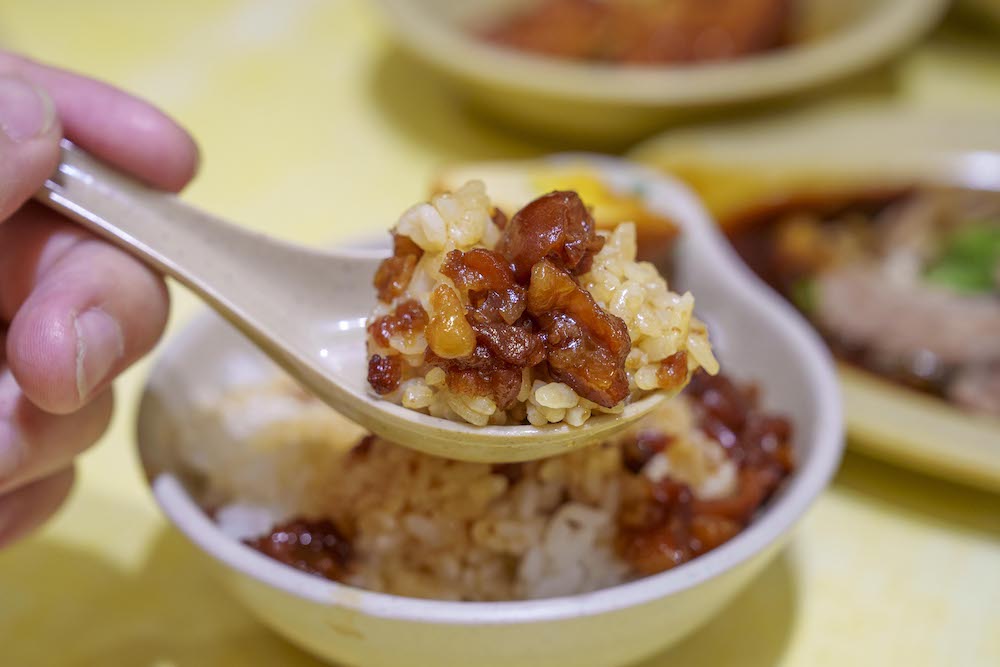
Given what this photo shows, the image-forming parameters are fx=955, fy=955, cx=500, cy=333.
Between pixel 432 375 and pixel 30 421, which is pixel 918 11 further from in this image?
pixel 30 421

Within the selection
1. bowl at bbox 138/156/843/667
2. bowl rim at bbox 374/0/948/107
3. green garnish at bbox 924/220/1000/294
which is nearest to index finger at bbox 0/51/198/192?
bowl at bbox 138/156/843/667

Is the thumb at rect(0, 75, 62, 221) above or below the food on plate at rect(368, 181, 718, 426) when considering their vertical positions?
above

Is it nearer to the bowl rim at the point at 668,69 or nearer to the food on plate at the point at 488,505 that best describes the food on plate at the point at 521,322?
the food on plate at the point at 488,505

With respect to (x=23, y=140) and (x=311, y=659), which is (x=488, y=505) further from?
(x=23, y=140)

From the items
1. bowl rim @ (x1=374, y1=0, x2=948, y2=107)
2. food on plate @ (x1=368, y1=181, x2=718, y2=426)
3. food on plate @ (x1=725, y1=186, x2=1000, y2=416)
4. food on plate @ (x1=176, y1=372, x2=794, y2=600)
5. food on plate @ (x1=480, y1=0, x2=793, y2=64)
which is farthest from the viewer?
food on plate @ (x1=480, y1=0, x2=793, y2=64)

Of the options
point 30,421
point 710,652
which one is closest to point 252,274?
point 30,421

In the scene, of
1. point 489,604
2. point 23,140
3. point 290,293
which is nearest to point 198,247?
point 290,293

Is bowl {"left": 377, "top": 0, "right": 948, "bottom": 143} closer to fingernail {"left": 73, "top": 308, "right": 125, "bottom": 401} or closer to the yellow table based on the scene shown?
the yellow table
